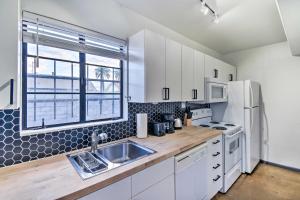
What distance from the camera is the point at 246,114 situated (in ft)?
8.83

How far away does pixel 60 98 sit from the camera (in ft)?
5.04

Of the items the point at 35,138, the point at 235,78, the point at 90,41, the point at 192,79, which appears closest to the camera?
the point at 35,138

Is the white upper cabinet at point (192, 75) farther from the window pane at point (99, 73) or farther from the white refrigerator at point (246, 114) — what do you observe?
the window pane at point (99, 73)

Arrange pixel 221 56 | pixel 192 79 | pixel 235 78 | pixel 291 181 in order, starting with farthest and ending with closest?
pixel 221 56, pixel 235 78, pixel 291 181, pixel 192 79

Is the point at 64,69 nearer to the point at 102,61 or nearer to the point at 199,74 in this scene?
the point at 102,61

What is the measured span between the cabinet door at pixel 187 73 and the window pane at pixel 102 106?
920mm

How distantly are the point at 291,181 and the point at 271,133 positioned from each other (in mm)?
896

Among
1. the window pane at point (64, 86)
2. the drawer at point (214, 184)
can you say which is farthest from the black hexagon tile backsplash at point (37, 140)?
the drawer at point (214, 184)

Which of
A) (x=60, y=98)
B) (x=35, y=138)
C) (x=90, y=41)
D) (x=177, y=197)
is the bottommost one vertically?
(x=177, y=197)

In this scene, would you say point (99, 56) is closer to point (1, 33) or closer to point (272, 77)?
point (1, 33)

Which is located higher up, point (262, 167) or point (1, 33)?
point (1, 33)

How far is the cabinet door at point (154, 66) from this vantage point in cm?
170

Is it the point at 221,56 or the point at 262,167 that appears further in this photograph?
→ the point at 221,56

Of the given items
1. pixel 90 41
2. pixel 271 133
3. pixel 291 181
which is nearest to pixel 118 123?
pixel 90 41
